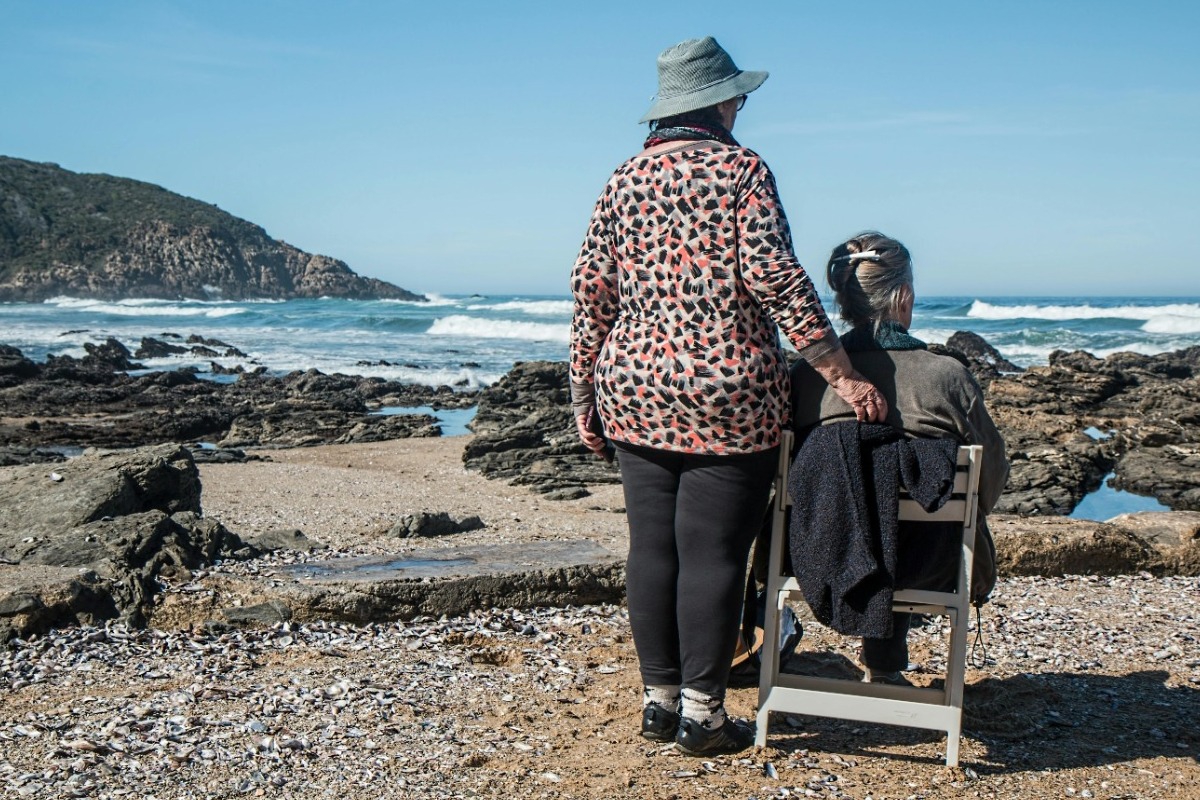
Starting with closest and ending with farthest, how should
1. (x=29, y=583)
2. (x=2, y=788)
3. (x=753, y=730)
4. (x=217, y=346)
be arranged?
(x=2, y=788) → (x=753, y=730) → (x=29, y=583) → (x=217, y=346)

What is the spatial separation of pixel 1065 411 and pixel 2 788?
51.7ft

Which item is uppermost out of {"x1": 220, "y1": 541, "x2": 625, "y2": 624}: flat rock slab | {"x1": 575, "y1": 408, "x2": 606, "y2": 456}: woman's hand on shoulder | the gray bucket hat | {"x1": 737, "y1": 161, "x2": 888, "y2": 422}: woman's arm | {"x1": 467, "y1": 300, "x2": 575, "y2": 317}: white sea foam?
the gray bucket hat

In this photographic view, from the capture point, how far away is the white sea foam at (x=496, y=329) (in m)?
43.4

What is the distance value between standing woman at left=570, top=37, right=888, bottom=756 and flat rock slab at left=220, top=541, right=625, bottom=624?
1617 mm

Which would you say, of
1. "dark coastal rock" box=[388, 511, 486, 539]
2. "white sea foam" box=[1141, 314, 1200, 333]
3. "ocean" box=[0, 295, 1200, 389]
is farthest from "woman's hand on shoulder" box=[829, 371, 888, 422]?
"white sea foam" box=[1141, 314, 1200, 333]

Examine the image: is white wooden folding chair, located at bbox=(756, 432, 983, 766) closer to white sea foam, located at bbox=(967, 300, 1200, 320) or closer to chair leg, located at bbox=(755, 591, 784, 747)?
chair leg, located at bbox=(755, 591, 784, 747)

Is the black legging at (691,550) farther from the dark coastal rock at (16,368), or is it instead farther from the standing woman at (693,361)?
the dark coastal rock at (16,368)

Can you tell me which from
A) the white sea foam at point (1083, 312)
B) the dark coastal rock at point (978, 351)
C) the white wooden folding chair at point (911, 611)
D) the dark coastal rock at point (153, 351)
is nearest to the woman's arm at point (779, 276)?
the white wooden folding chair at point (911, 611)

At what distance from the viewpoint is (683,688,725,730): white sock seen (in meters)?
3.23

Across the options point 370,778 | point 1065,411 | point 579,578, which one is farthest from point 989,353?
point 370,778

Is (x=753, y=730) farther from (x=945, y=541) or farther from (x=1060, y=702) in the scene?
(x=1060, y=702)

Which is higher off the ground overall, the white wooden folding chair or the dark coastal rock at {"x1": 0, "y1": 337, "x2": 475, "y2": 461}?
the white wooden folding chair

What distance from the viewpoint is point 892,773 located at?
3.19 meters

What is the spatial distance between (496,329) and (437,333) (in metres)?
2.48
